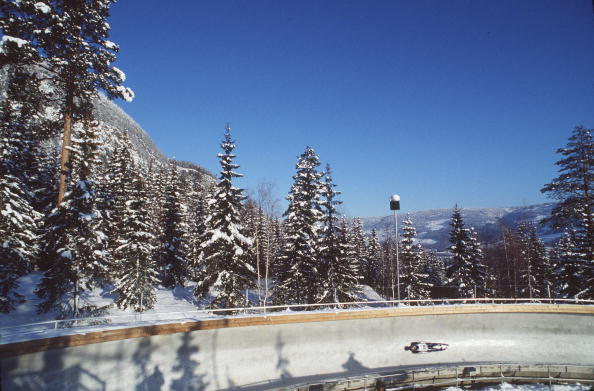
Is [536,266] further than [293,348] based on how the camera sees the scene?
Yes

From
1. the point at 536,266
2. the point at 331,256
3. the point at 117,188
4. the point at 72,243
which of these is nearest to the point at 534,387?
the point at 331,256

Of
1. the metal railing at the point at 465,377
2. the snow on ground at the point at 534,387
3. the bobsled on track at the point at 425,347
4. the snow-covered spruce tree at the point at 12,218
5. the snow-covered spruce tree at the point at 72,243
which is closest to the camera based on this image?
the metal railing at the point at 465,377

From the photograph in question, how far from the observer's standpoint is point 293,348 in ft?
50.0

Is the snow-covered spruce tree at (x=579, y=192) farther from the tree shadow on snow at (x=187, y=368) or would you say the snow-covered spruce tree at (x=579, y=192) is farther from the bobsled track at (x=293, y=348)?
the tree shadow on snow at (x=187, y=368)

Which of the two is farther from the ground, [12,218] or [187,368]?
[12,218]

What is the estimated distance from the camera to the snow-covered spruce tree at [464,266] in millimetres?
36344

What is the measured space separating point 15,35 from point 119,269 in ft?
66.2

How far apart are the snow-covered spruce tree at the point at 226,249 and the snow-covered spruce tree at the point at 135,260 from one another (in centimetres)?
663

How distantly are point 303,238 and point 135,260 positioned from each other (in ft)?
45.9

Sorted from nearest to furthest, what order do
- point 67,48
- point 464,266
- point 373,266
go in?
point 67,48 → point 464,266 → point 373,266

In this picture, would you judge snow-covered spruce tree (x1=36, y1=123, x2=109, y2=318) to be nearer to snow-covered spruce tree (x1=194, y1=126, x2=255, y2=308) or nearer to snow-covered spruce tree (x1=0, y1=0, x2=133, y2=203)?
snow-covered spruce tree (x1=0, y1=0, x2=133, y2=203)

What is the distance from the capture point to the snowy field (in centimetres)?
1132

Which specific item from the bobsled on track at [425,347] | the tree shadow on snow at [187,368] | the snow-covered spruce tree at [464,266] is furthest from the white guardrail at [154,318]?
the snow-covered spruce tree at [464,266]

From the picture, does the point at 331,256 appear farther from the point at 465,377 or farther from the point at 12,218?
the point at 12,218
